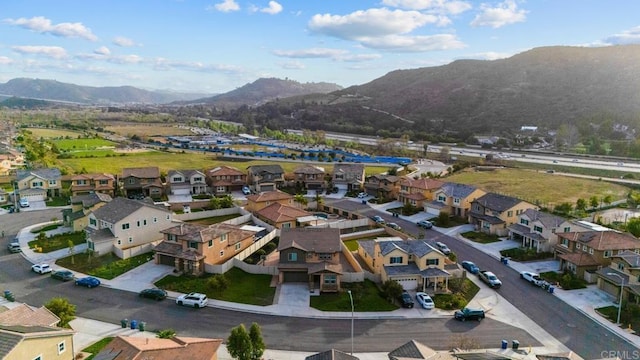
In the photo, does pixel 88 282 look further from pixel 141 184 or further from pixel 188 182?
pixel 188 182

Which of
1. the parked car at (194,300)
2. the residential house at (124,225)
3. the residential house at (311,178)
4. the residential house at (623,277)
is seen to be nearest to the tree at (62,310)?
the parked car at (194,300)

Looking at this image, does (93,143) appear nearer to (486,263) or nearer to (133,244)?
(133,244)

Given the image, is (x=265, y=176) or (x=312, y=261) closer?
(x=312, y=261)

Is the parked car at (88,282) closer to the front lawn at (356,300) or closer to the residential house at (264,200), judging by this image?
the front lawn at (356,300)

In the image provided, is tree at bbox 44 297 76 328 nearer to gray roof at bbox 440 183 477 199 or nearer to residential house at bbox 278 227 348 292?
residential house at bbox 278 227 348 292

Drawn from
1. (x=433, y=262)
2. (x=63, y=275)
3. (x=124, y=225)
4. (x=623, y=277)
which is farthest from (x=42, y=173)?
(x=623, y=277)

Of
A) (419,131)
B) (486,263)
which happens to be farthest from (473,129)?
(486,263)

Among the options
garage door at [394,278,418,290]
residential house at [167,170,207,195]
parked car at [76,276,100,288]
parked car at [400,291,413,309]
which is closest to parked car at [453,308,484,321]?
parked car at [400,291,413,309]
